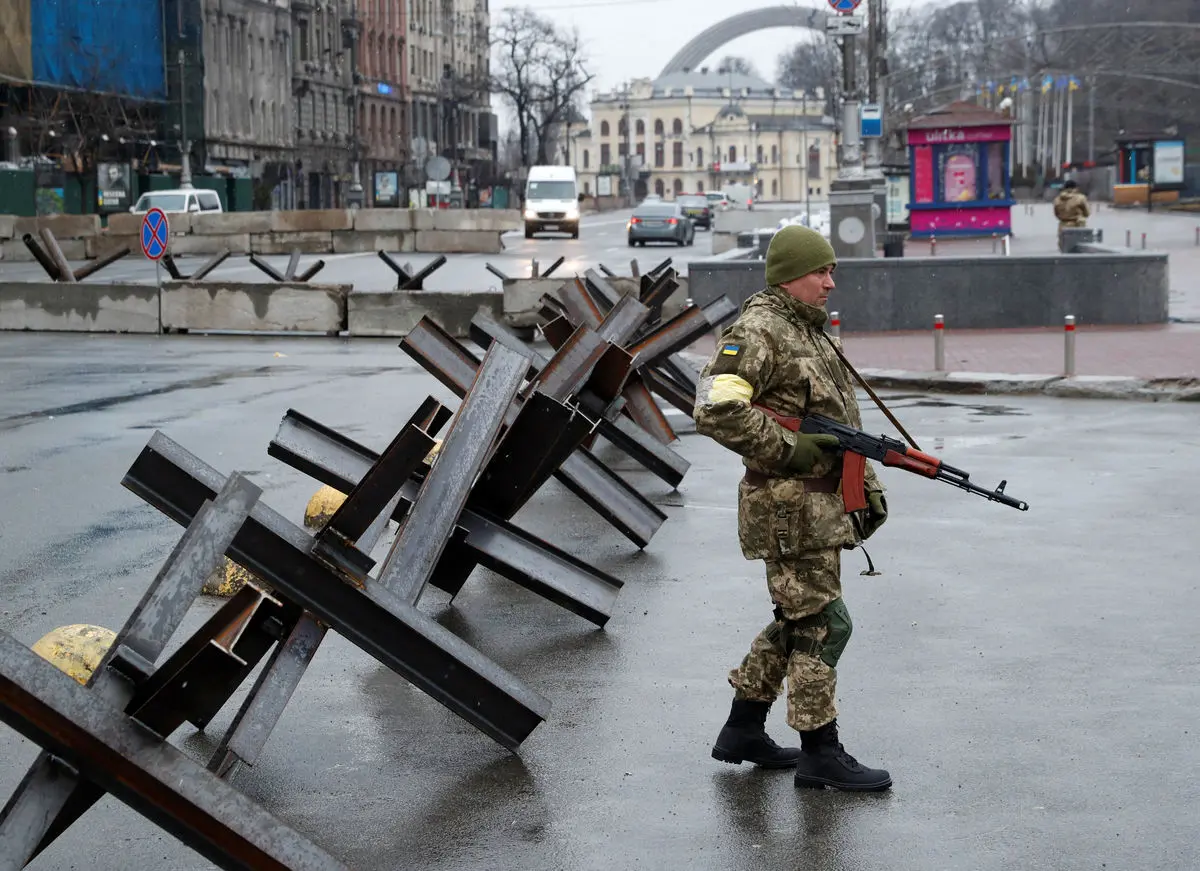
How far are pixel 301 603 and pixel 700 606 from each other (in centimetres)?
351

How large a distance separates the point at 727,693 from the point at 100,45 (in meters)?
67.1

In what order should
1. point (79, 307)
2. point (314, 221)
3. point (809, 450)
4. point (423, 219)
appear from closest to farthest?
1. point (809, 450)
2. point (79, 307)
3. point (314, 221)
4. point (423, 219)

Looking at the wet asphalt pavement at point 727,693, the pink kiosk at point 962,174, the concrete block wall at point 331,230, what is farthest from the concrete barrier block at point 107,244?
the wet asphalt pavement at point 727,693

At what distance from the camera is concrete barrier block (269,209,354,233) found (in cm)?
5106

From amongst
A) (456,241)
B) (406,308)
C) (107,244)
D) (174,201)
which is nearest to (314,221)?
(456,241)

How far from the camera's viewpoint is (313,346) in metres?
22.8

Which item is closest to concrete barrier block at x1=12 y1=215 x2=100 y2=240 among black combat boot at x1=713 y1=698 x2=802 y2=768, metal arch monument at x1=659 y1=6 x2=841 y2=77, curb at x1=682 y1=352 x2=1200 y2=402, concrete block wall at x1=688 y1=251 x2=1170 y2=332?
concrete block wall at x1=688 y1=251 x2=1170 y2=332

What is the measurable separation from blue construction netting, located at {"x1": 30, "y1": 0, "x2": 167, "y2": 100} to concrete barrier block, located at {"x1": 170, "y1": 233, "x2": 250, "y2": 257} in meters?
17.7

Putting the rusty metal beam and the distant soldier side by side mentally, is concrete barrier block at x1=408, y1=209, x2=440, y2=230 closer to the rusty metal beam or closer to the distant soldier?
the distant soldier

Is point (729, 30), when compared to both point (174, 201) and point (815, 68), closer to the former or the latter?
point (815, 68)

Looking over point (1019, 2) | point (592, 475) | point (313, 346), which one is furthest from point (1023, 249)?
point (1019, 2)

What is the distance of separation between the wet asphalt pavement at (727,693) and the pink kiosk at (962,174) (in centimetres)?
2600

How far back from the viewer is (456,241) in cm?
5172

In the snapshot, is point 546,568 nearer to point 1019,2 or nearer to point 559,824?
point 559,824
